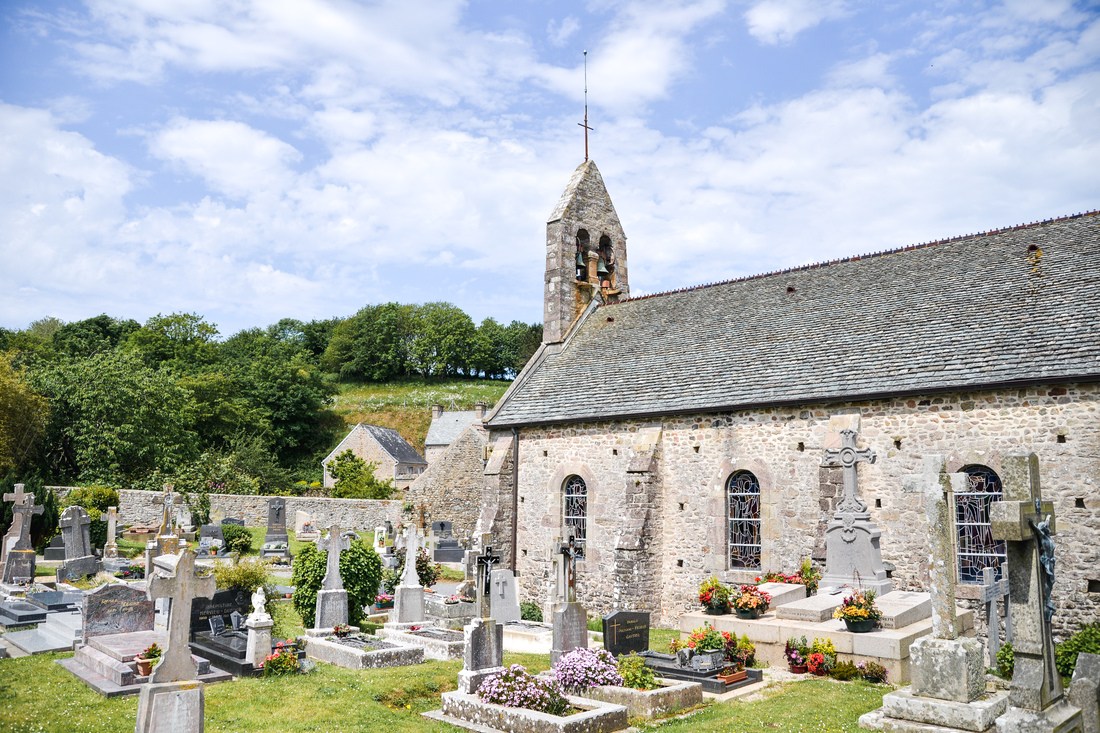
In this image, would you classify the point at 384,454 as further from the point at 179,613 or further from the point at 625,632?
the point at 179,613

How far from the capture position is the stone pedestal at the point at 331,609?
49.1ft

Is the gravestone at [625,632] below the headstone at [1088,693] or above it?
below

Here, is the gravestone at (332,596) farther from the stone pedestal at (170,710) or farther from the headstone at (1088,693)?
the headstone at (1088,693)

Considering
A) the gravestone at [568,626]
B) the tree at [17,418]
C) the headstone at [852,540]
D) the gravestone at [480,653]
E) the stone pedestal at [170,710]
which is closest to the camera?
the stone pedestal at [170,710]

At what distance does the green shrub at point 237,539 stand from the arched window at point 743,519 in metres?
17.1

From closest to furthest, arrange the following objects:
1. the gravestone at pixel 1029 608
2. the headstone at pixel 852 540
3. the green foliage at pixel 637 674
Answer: the gravestone at pixel 1029 608, the green foliage at pixel 637 674, the headstone at pixel 852 540

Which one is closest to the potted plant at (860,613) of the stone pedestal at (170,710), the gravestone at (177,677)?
the gravestone at (177,677)

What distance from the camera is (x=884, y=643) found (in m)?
11.9

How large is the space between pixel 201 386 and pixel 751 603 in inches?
2072

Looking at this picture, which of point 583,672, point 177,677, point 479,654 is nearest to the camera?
point 177,677

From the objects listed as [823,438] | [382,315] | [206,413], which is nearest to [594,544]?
[823,438]

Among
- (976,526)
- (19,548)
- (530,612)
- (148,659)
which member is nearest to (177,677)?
(148,659)

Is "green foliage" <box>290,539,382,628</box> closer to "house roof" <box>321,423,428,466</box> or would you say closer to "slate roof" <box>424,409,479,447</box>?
"house roof" <box>321,423,428,466</box>

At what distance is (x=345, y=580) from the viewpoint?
15906mm
